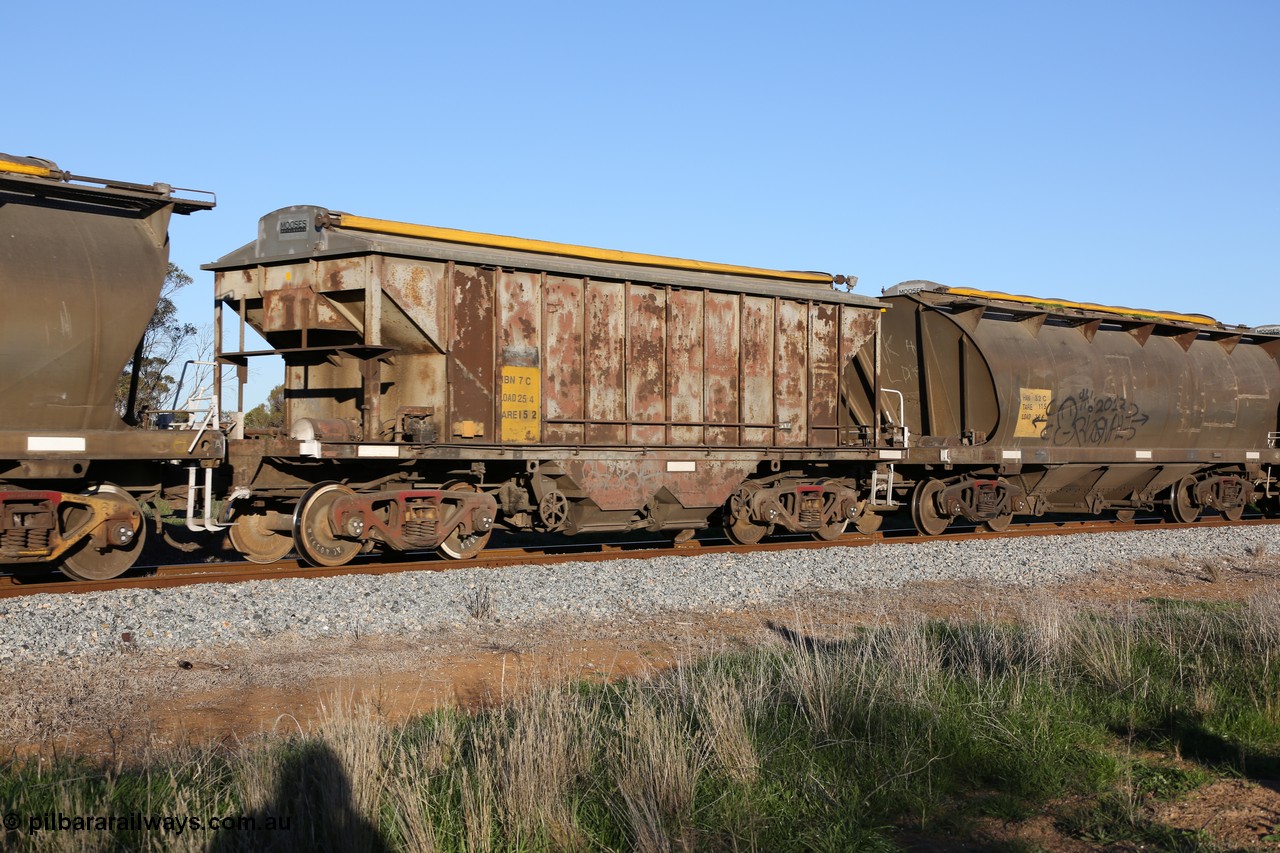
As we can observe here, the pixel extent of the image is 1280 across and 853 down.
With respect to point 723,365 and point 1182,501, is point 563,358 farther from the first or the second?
point 1182,501

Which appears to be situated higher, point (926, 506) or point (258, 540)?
point (926, 506)

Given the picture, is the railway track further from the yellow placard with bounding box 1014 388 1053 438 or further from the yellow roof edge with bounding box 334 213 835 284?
the yellow roof edge with bounding box 334 213 835 284

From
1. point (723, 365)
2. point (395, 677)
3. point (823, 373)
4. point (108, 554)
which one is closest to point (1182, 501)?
point (823, 373)

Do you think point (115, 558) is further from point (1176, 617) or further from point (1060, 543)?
point (1060, 543)

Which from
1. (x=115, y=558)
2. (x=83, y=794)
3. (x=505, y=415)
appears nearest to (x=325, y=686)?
(x=83, y=794)

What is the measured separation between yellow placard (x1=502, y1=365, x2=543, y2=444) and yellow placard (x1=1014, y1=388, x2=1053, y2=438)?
927 cm

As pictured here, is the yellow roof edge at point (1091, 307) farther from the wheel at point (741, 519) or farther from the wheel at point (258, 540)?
the wheel at point (258, 540)

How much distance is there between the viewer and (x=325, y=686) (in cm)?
791

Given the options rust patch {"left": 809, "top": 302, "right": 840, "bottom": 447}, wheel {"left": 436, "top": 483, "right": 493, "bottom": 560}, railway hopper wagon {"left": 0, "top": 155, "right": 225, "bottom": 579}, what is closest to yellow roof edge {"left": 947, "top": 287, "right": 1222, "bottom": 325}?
rust patch {"left": 809, "top": 302, "right": 840, "bottom": 447}

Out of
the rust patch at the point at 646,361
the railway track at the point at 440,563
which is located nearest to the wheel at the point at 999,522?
the railway track at the point at 440,563

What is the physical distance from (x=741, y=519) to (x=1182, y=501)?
1100 cm

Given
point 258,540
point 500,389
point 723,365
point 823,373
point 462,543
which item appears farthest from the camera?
point 823,373

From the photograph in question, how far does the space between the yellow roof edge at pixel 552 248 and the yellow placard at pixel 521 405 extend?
5.35 ft

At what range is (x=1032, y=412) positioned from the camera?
19328 mm
